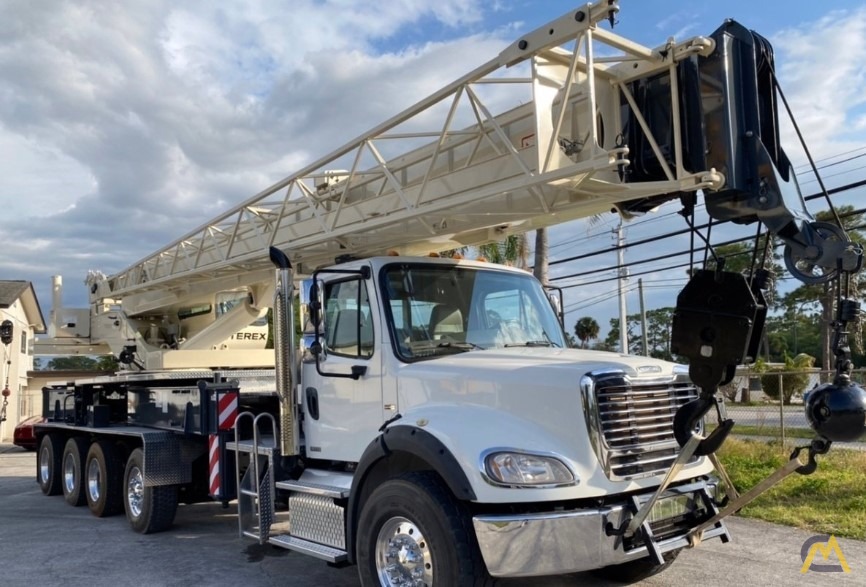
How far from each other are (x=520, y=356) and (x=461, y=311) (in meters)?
0.85

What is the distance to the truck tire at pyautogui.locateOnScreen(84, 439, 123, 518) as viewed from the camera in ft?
29.1

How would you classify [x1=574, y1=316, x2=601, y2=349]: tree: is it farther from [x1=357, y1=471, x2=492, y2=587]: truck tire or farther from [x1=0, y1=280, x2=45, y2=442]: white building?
[x1=357, y1=471, x2=492, y2=587]: truck tire

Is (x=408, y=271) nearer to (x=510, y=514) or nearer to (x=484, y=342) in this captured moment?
(x=484, y=342)

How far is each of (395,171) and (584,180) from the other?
247 cm

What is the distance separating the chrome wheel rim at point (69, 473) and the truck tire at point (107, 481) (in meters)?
1.05

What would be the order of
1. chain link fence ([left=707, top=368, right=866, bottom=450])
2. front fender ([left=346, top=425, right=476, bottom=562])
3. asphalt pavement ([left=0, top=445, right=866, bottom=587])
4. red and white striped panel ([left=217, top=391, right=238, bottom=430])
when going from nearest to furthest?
front fender ([left=346, top=425, right=476, bottom=562])
asphalt pavement ([left=0, top=445, right=866, bottom=587])
red and white striped panel ([left=217, top=391, right=238, bottom=430])
chain link fence ([left=707, top=368, right=866, bottom=450])

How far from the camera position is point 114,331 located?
40.3 feet

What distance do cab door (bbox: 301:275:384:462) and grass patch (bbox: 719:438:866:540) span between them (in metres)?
4.90

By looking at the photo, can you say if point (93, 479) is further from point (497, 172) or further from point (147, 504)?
point (497, 172)

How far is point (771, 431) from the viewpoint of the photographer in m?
13.9

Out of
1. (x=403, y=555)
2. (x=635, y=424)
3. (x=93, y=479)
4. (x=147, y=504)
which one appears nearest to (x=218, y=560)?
(x=147, y=504)

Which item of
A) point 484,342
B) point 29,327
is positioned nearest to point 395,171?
point 484,342

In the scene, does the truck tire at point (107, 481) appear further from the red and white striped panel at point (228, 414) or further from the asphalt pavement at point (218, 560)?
the red and white striped panel at point (228, 414)

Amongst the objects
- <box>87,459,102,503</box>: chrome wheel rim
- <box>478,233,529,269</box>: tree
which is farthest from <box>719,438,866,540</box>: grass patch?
<box>87,459,102,503</box>: chrome wheel rim
